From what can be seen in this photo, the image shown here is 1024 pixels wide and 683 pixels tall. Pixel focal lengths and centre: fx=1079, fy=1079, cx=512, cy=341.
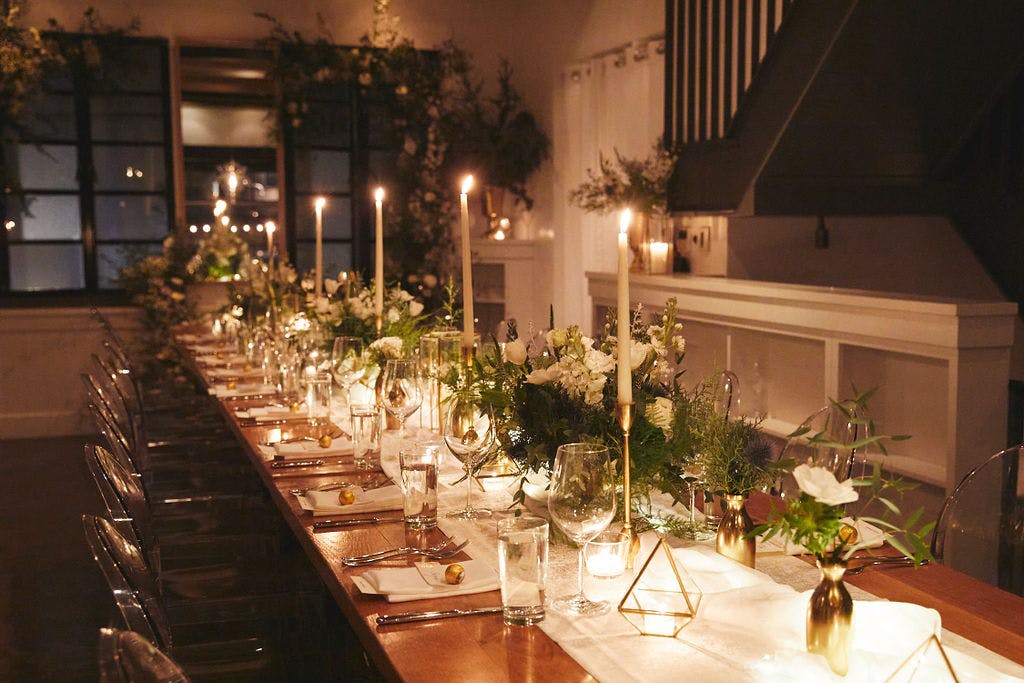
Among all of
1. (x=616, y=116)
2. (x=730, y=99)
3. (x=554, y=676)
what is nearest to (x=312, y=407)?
(x=554, y=676)

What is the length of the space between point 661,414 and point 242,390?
252 cm

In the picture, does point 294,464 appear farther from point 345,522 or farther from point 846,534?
point 846,534

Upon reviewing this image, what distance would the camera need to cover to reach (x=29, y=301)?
7488 mm

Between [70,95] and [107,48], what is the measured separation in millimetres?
416

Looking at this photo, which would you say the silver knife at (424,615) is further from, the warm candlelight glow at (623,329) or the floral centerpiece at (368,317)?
the floral centerpiece at (368,317)

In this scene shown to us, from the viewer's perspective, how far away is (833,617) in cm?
136

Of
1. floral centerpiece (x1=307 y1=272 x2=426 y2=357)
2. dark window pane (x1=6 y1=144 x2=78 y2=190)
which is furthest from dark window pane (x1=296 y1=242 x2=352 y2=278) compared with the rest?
floral centerpiece (x1=307 y1=272 x2=426 y2=357)

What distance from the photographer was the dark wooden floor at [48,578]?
140 inches

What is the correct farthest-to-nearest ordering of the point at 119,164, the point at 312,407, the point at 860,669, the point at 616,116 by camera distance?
1. the point at 119,164
2. the point at 616,116
3. the point at 312,407
4. the point at 860,669

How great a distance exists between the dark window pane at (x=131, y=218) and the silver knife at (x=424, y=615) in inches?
264

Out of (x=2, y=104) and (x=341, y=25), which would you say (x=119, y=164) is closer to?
(x=2, y=104)

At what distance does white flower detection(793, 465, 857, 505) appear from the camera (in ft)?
4.26

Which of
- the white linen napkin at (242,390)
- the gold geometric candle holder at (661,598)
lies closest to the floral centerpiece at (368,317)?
the white linen napkin at (242,390)

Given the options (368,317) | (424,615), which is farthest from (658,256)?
(424,615)
